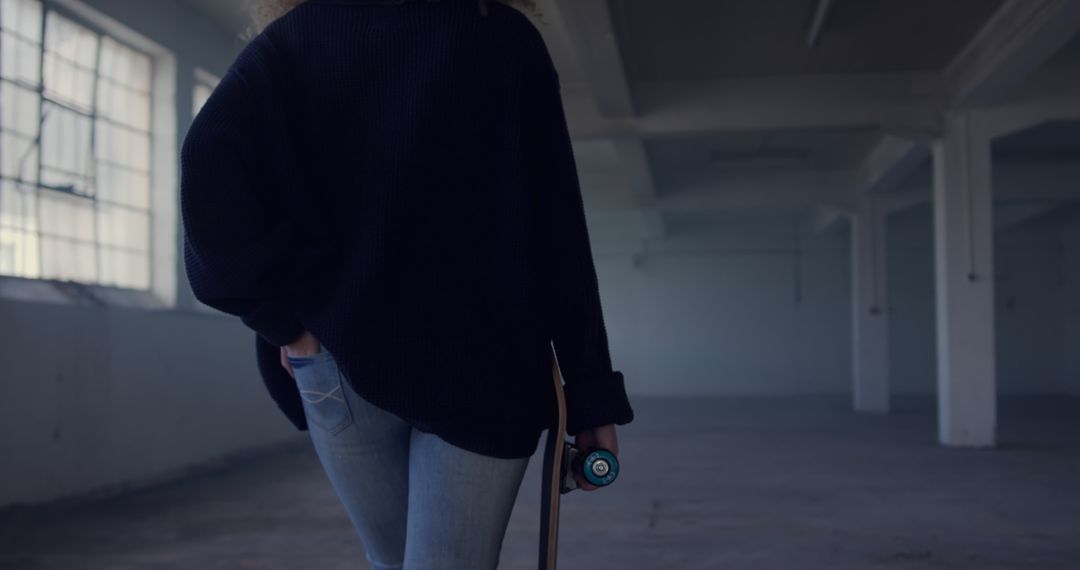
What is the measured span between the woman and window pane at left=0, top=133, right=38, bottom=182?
433 cm

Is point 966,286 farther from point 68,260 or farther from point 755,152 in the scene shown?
point 68,260

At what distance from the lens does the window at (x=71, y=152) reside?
15.5ft

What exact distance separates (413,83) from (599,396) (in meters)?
0.37

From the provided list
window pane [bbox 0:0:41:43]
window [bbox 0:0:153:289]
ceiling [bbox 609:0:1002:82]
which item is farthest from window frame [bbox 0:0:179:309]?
ceiling [bbox 609:0:1002:82]

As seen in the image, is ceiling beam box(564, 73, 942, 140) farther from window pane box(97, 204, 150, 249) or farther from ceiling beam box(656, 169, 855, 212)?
ceiling beam box(656, 169, 855, 212)

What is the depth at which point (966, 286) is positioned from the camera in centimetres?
754

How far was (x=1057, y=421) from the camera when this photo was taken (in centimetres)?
1020

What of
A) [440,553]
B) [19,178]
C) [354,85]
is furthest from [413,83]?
[19,178]

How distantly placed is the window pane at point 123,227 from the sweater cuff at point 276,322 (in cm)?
515

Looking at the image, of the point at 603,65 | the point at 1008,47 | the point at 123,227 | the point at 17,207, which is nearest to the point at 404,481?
the point at 17,207

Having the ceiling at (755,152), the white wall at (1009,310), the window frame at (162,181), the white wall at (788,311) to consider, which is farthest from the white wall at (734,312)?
the window frame at (162,181)

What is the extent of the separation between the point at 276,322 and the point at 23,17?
4.73m

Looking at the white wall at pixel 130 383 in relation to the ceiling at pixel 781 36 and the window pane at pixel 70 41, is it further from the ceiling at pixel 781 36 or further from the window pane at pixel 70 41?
the ceiling at pixel 781 36

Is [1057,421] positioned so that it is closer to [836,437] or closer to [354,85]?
[836,437]
